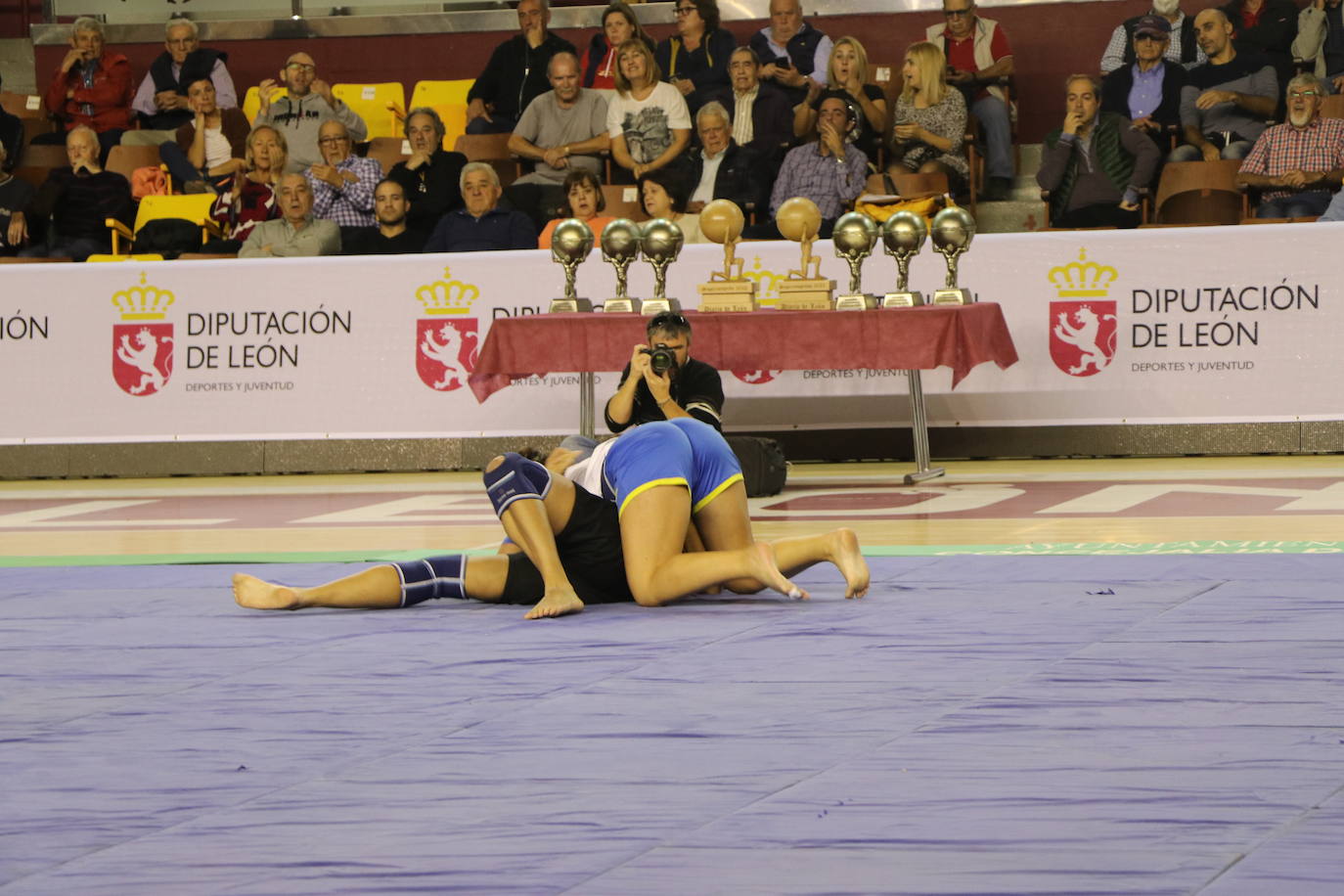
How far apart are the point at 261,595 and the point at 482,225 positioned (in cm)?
606

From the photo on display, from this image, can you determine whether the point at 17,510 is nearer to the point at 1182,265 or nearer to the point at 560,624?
the point at 560,624

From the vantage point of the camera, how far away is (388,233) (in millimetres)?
11773

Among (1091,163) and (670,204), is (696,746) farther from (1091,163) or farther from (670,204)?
(1091,163)

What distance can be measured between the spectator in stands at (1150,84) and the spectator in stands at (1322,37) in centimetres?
99

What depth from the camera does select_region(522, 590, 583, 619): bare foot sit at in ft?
17.3

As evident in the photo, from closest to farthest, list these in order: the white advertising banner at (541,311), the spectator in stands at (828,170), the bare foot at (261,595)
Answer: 1. the bare foot at (261,595)
2. the white advertising banner at (541,311)
3. the spectator in stands at (828,170)

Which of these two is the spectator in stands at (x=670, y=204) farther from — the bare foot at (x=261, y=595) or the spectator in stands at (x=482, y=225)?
the bare foot at (x=261, y=595)

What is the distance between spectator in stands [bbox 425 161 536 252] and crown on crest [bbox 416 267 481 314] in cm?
51

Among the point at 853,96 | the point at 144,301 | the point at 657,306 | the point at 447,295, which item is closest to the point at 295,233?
the point at 144,301

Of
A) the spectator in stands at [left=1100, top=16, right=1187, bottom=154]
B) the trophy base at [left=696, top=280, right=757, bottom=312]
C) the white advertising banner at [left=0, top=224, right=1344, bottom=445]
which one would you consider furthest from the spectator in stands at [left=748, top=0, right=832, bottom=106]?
the trophy base at [left=696, top=280, right=757, bottom=312]

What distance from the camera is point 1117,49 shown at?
506 inches

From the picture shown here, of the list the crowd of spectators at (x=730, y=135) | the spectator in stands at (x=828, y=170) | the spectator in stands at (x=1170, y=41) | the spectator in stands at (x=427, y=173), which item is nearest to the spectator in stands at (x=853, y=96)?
the crowd of spectators at (x=730, y=135)

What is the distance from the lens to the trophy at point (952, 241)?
942 cm

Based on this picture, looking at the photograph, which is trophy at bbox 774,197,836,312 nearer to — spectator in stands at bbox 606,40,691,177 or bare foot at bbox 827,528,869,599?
spectator in stands at bbox 606,40,691,177
